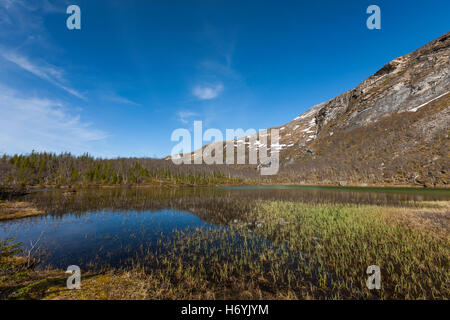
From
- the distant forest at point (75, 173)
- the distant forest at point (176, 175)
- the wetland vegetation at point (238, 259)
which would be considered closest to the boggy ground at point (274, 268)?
the wetland vegetation at point (238, 259)

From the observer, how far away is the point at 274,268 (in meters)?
10.2

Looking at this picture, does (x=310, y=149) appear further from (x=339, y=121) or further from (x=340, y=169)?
(x=340, y=169)

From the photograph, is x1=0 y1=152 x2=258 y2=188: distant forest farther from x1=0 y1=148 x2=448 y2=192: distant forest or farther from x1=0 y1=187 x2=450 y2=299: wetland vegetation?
x1=0 y1=187 x2=450 y2=299: wetland vegetation

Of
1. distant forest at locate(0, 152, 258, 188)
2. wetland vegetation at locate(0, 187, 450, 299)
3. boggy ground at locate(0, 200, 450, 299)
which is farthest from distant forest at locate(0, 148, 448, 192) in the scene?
boggy ground at locate(0, 200, 450, 299)

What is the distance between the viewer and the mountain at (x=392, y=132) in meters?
79.8

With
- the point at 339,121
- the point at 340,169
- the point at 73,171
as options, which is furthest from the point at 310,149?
the point at 73,171

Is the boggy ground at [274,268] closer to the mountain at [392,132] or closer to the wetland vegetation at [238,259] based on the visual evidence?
the wetland vegetation at [238,259]

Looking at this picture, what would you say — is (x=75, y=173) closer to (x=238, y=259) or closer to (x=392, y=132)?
(x=238, y=259)

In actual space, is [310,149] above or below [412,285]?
above

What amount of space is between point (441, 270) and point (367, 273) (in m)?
3.46

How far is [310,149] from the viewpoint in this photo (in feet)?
→ 549

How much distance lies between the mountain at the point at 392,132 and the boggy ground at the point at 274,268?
78258mm

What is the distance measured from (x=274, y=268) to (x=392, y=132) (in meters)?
148

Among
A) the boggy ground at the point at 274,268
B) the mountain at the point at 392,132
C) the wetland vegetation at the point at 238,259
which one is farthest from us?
the mountain at the point at 392,132
